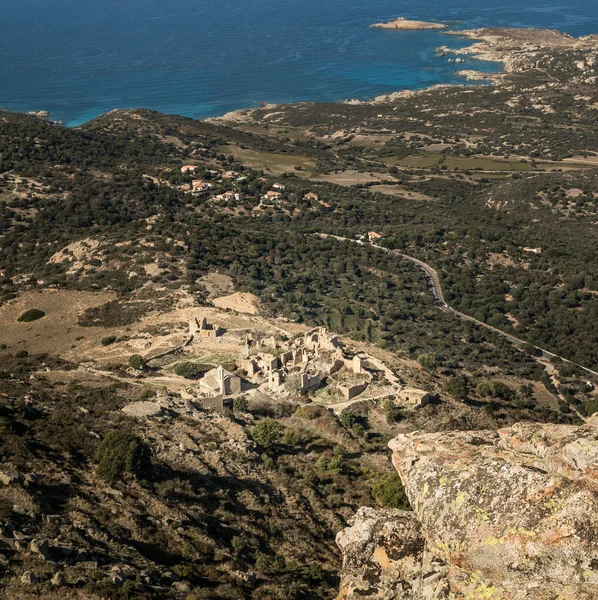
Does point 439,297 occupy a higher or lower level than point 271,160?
lower

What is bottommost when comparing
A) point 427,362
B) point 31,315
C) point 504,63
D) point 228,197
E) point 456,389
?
point 228,197

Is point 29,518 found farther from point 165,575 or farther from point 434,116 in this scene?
point 434,116

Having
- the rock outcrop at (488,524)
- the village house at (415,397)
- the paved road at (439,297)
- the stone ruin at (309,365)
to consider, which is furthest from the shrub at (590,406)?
the rock outcrop at (488,524)

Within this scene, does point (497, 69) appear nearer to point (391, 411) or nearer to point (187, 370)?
point (187, 370)

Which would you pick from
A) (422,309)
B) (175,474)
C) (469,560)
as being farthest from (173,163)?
(469,560)

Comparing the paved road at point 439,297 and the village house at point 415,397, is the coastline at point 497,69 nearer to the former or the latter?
the paved road at point 439,297

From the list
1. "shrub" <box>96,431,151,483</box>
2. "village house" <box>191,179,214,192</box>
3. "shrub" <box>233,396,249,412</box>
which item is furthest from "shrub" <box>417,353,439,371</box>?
"village house" <box>191,179,214,192</box>

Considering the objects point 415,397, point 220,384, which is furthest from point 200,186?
point 415,397
